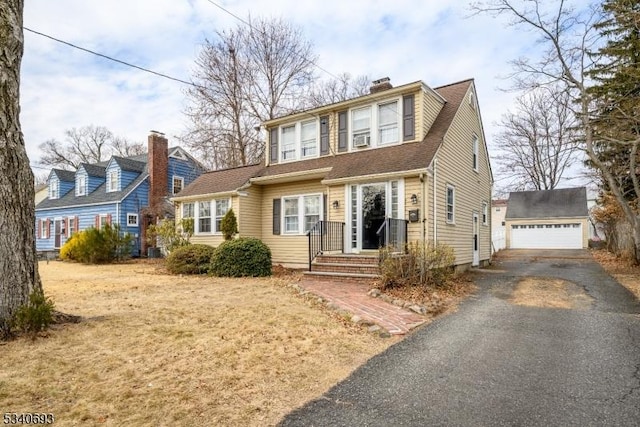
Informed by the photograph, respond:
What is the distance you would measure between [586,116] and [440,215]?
21.8 feet

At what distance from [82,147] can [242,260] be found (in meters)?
40.1

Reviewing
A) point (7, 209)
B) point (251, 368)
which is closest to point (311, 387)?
point (251, 368)

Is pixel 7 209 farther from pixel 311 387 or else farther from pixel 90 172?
pixel 90 172

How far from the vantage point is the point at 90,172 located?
81.8ft

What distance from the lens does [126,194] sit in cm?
2180

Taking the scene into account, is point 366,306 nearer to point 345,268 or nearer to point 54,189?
point 345,268

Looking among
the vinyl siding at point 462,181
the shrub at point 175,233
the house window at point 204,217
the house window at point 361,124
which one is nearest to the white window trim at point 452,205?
the vinyl siding at point 462,181

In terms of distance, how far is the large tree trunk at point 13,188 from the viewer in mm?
4742

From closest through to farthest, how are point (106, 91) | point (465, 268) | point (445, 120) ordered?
point (445, 120) < point (465, 268) < point (106, 91)

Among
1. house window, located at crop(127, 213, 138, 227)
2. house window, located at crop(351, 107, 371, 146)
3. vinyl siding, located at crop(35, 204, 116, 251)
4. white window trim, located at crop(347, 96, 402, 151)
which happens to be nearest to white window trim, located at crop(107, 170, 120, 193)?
vinyl siding, located at crop(35, 204, 116, 251)

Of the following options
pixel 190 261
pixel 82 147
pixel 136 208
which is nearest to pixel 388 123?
pixel 190 261

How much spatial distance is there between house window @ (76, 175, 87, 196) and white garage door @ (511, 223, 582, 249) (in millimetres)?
30592

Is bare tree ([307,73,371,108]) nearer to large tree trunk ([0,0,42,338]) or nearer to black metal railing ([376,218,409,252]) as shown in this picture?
black metal railing ([376,218,409,252])

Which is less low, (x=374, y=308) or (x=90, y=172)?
(x=90, y=172)
